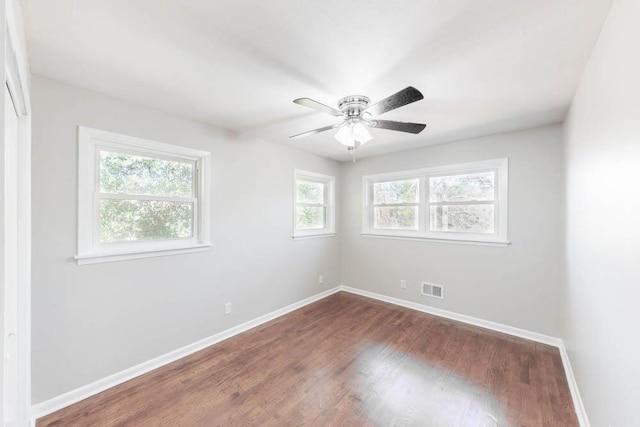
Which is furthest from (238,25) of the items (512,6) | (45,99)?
(45,99)

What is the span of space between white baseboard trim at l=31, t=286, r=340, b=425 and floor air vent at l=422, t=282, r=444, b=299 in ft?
7.02

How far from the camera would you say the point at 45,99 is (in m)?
1.90

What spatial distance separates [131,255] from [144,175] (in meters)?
0.74

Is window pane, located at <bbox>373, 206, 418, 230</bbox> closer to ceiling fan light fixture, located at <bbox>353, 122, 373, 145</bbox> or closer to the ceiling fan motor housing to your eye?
ceiling fan light fixture, located at <bbox>353, 122, 373, 145</bbox>

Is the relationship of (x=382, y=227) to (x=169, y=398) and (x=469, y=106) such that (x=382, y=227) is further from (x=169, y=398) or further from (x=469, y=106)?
(x=169, y=398)

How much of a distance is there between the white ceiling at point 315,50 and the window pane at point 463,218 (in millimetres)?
1321

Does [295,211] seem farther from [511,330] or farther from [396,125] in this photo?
[511,330]

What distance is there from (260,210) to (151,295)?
4.84 feet

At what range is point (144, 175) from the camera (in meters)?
2.47

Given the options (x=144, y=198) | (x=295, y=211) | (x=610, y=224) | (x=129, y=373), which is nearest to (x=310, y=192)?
(x=295, y=211)

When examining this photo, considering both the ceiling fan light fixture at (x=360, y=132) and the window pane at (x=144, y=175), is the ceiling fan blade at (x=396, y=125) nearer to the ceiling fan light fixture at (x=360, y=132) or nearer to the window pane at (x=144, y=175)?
the ceiling fan light fixture at (x=360, y=132)

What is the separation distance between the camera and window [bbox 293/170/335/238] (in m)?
4.05

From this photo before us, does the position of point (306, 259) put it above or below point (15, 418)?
above

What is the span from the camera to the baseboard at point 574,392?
1791mm
